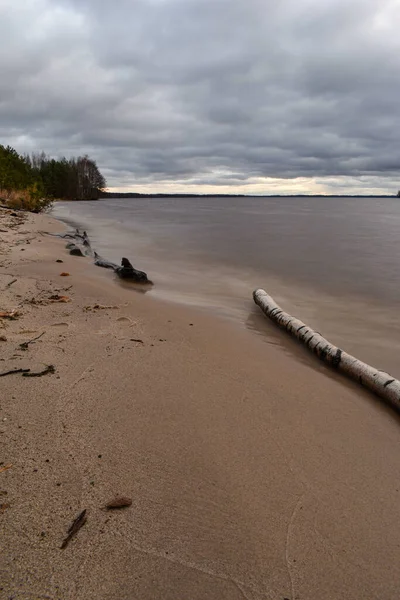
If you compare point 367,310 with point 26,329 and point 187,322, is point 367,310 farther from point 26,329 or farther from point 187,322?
point 26,329

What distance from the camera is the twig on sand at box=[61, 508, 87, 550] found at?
2.05m

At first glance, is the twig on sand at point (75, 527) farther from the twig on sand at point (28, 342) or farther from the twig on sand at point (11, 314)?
the twig on sand at point (11, 314)

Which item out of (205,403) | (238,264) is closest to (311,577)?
(205,403)

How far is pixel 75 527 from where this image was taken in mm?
2143

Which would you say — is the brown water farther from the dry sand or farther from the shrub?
the shrub

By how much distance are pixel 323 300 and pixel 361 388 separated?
17.1ft

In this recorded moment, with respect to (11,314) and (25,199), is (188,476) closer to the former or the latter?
(11,314)

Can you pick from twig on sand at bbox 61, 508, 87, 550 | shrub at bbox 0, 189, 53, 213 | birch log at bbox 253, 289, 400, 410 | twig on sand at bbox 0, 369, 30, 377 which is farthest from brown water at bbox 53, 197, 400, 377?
→ shrub at bbox 0, 189, 53, 213

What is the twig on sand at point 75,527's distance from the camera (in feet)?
6.73

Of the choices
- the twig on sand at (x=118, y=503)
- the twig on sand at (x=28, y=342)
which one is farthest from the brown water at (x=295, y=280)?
the twig on sand at (x=118, y=503)

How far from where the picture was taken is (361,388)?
466 centimetres

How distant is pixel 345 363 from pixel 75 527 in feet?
12.6

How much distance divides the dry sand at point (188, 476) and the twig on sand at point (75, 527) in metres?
0.03

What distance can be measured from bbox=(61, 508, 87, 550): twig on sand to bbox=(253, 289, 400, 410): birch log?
128 inches
